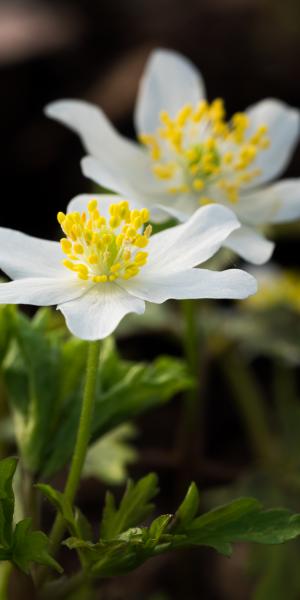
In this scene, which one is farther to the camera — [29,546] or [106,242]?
[106,242]

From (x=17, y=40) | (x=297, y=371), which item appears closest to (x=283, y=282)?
(x=297, y=371)

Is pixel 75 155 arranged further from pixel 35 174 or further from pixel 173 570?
pixel 173 570

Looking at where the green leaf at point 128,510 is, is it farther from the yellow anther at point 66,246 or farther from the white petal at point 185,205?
the white petal at point 185,205

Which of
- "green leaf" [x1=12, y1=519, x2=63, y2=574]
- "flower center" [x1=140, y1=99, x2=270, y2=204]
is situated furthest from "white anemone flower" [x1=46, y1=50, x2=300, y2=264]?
"green leaf" [x1=12, y1=519, x2=63, y2=574]

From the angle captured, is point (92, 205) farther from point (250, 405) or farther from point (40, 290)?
point (250, 405)

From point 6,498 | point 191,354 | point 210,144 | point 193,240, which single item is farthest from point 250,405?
point 6,498

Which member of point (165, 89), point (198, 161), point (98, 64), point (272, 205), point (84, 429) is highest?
point (98, 64)
